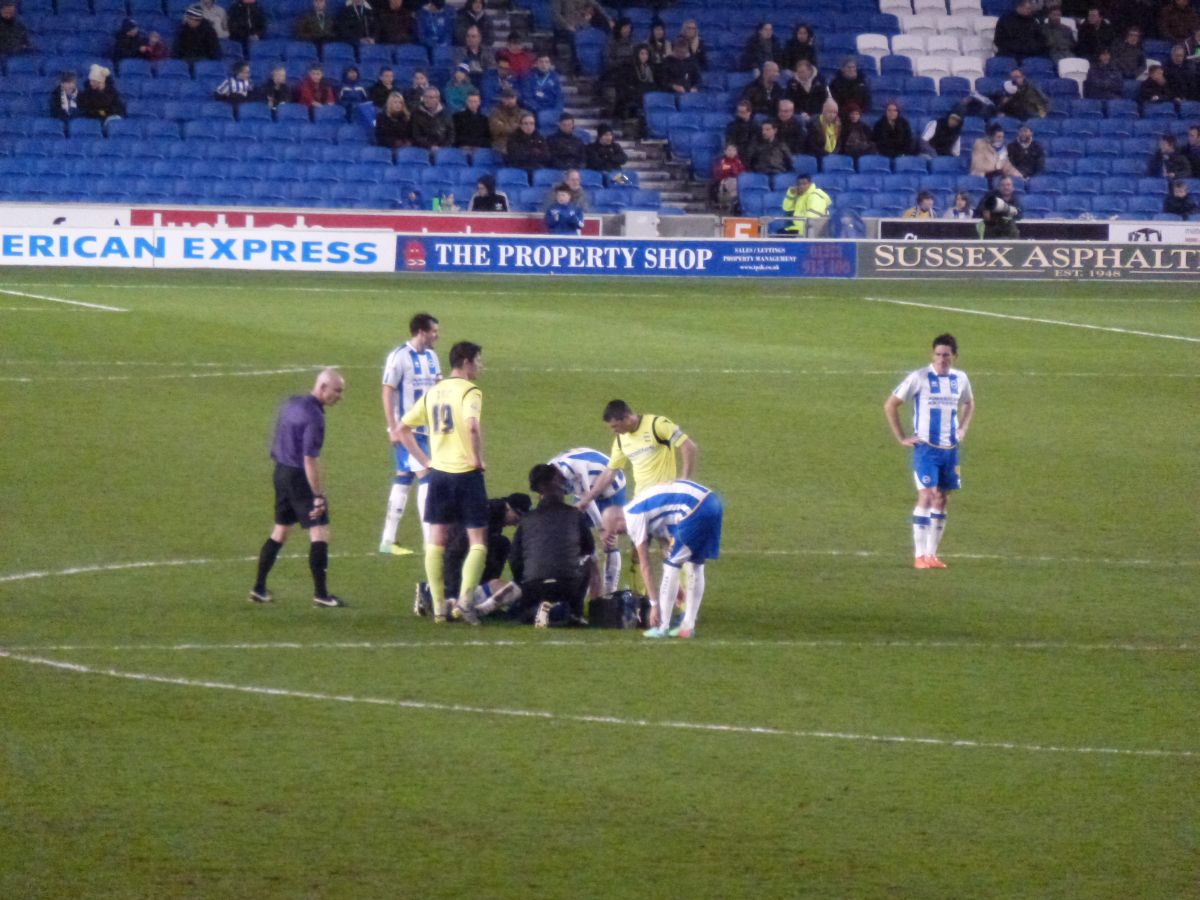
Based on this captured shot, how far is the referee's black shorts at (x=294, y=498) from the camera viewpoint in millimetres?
12312

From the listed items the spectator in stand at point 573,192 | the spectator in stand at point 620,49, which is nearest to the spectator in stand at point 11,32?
the spectator in stand at point 573,192

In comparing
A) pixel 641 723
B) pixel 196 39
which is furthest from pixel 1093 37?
pixel 641 723

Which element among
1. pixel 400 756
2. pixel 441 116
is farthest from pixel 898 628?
pixel 441 116

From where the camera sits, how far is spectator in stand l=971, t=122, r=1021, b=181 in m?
39.9

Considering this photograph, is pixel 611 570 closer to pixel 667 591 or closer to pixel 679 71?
pixel 667 591

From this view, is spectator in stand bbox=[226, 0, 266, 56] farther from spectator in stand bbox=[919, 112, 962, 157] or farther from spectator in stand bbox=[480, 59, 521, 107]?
spectator in stand bbox=[919, 112, 962, 157]

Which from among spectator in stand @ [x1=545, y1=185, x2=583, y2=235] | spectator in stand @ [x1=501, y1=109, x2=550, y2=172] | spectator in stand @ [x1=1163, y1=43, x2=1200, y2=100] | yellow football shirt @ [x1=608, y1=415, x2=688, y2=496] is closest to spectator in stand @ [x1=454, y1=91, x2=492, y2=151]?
spectator in stand @ [x1=501, y1=109, x2=550, y2=172]

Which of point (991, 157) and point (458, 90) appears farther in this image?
point (991, 157)

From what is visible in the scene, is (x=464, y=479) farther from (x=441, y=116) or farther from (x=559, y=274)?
(x=441, y=116)

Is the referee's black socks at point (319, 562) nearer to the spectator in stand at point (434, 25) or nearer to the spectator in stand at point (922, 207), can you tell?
the spectator in stand at point (922, 207)

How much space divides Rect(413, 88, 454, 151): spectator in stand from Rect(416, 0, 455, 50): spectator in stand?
2.31m

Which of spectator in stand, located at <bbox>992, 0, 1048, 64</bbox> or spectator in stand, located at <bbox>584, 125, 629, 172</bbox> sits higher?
spectator in stand, located at <bbox>992, 0, 1048, 64</bbox>

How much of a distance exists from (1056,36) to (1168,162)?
4.47 m

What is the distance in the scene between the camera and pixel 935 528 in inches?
578
